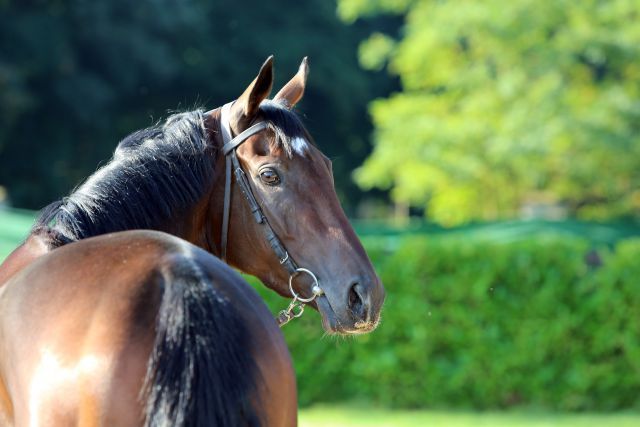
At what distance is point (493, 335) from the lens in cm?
1010

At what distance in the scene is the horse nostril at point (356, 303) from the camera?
308cm

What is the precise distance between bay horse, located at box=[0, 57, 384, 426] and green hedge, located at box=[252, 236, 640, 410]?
6.89 m

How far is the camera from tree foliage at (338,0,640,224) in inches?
631

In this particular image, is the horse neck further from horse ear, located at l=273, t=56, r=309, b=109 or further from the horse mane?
horse ear, located at l=273, t=56, r=309, b=109

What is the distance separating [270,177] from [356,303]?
0.51 meters

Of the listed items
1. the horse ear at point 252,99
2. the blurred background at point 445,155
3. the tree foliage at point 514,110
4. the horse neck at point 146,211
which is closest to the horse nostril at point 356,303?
the horse neck at point 146,211

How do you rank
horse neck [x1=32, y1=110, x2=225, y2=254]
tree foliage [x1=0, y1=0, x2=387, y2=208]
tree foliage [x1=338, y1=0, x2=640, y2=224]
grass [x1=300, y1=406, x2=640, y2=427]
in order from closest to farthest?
horse neck [x1=32, y1=110, x2=225, y2=254], grass [x1=300, y1=406, x2=640, y2=427], tree foliage [x1=338, y1=0, x2=640, y2=224], tree foliage [x1=0, y1=0, x2=387, y2=208]

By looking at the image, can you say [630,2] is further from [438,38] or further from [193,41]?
[193,41]

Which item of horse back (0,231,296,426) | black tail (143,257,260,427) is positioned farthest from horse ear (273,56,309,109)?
black tail (143,257,260,427)

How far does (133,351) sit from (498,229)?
41.0 feet

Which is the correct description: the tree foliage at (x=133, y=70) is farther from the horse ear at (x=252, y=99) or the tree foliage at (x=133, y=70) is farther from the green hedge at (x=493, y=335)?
the horse ear at (x=252, y=99)

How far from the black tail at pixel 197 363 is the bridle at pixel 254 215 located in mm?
1065

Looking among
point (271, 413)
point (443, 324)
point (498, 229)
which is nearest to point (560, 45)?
point (498, 229)

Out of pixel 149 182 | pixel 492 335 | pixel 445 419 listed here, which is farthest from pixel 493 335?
pixel 149 182
